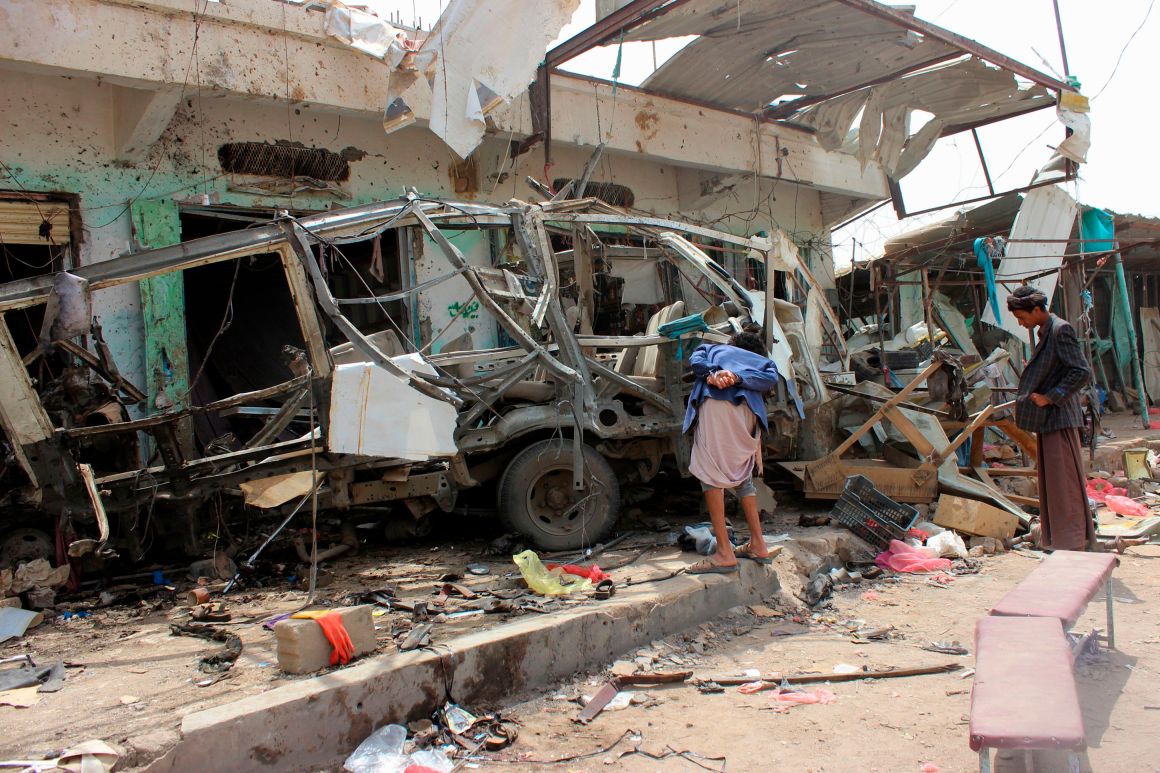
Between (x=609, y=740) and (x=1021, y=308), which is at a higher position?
(x=1021, y=308)

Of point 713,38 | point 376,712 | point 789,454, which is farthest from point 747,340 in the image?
point 713,38

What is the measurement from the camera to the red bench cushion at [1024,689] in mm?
2076

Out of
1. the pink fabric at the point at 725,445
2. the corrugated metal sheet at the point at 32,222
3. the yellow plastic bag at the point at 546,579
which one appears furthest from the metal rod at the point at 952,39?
the corrugated metal sheet at the point at 32,222

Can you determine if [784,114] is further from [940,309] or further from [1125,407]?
[1125,407]

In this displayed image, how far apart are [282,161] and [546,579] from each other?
5328 millimetres

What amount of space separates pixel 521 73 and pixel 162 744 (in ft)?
21.0

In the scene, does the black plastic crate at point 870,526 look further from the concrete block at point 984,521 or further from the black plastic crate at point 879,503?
the concrete block at point 984,521

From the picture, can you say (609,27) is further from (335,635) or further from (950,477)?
(335,635)

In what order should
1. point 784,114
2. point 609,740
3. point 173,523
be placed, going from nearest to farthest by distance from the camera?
point 609,740
point 173,523
point 784,114

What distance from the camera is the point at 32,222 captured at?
267 inches

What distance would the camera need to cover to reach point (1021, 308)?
500 cm

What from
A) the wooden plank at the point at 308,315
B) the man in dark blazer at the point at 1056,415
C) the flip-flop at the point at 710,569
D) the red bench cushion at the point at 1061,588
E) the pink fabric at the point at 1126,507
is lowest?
the pink fabric at the point at 1126,507

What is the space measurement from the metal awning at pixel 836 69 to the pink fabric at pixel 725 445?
4.34 m

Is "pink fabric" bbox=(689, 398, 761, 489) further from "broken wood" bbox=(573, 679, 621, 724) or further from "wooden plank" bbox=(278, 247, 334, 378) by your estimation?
"wooden plank" bbox=(278, 247, 334, 378)
